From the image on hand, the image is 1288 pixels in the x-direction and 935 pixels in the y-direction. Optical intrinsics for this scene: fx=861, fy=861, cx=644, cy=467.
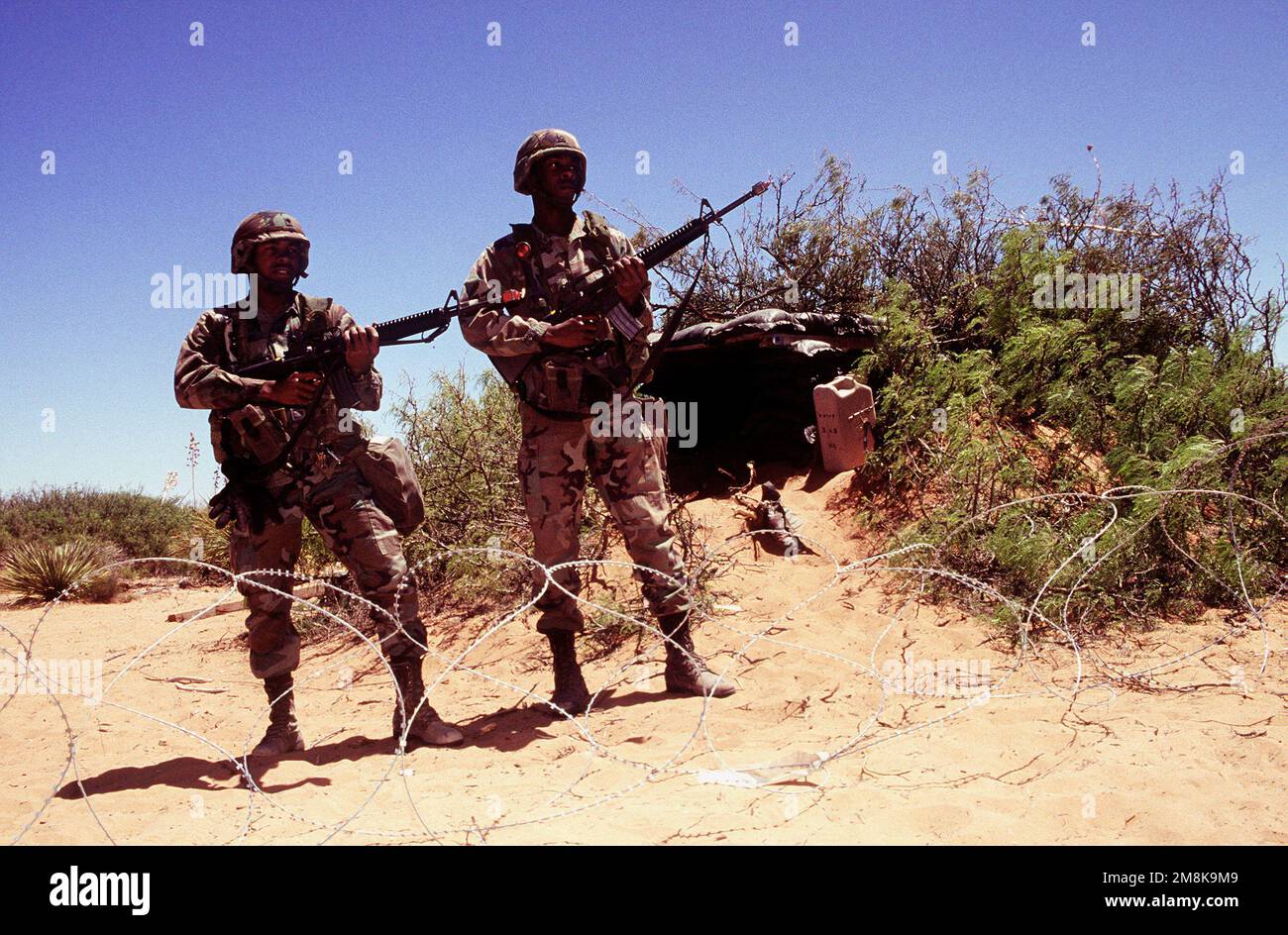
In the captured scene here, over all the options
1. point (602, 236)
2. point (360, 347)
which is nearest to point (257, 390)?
point (360, 347)

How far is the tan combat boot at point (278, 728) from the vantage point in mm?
4070

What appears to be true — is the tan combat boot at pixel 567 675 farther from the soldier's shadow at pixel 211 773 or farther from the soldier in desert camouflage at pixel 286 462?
the soldier's shadow at pixel 211 773

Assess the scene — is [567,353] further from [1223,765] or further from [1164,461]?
[1164,461]

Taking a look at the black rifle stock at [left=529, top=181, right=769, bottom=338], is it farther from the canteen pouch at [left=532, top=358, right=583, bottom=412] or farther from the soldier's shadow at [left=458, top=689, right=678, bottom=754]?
the soldier's shadow at [left=458, top=689, right=678, bottom=754]

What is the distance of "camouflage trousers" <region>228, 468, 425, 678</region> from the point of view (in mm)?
3947

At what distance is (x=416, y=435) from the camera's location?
25.3ft

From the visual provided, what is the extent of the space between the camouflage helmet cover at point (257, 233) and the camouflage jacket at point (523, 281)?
2.78ft

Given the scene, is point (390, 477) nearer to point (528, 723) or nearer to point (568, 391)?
point (568, 391)

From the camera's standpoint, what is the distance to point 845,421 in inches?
275

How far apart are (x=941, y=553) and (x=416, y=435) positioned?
15.0ft

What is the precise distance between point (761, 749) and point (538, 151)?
10.0 feet

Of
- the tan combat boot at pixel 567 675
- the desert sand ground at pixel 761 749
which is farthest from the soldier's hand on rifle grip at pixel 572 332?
the desert sand ground at pixel 761 749

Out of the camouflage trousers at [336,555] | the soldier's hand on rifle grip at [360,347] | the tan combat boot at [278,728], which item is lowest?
the tan combat boot at [278,728]
